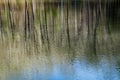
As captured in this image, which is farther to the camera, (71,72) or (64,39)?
(64,39)

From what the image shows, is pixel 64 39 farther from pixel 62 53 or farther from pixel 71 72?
pixel 71 72

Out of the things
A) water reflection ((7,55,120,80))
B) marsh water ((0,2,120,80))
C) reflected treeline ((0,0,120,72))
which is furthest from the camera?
reflected treeline ((0,0,120,72))

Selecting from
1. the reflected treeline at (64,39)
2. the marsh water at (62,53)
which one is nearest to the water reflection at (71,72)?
the marsh water at (62,53)

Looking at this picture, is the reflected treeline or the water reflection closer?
the water reflection

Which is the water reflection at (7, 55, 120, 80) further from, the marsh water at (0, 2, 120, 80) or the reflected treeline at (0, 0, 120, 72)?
the reflected treeline at (0, 0, 120, 72)

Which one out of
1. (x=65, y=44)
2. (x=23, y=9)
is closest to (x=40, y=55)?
(x=65, y=44)

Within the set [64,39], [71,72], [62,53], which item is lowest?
[71,72]

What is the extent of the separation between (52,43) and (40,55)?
3688 mm

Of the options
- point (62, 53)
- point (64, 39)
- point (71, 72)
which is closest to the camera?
point (71, 72)

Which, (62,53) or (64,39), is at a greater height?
(64,39)

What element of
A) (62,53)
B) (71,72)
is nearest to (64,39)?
(62,53)

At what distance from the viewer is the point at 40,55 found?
20.7 metres

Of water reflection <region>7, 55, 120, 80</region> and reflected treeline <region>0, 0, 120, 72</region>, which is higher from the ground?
reflected treeline <region>0, 0, 120, 72</region>

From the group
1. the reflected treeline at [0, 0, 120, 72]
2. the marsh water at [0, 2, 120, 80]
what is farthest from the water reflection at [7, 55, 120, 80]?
the reflected treeline at [0, 0, 120, 72]
